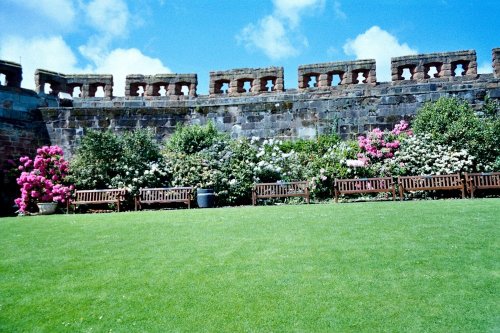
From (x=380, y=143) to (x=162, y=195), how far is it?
7806 mm

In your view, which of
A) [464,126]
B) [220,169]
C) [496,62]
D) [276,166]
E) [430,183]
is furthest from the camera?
[496,62]

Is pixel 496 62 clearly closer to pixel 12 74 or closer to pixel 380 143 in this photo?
pixel 380 143

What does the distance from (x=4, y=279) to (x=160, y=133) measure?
12479 mm

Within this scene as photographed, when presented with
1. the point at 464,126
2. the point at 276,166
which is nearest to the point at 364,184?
the point at 276,166

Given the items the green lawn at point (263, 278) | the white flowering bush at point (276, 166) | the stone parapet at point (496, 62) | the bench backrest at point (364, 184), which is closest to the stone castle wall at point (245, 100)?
the stone parapet at point (496, 62)

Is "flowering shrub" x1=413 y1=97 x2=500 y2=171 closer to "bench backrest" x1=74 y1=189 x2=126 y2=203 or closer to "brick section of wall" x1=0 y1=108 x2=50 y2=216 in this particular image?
"bench backrest" x1=74 y1=189 x2=126 y2=203

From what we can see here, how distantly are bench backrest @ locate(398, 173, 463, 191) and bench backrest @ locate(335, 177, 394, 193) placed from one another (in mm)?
398

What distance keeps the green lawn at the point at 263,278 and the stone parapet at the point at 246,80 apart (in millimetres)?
10771

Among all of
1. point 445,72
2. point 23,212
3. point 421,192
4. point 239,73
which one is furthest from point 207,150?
point 445,72

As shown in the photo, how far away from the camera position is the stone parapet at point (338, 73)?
1602 centimetres

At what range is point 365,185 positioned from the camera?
12000 mm

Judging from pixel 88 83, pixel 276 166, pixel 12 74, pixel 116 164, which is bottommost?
pixel 276 166

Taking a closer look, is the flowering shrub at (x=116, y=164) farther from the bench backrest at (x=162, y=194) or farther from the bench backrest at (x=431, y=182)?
the bench backrest at (x=431, y=182)

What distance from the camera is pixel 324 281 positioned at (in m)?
4.04
